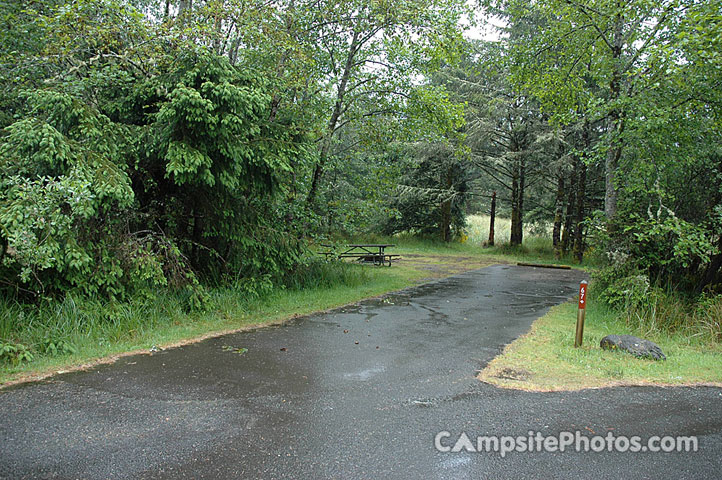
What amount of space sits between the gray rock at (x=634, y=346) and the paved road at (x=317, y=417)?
1.25 meters

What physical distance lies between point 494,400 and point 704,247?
18.8 feet

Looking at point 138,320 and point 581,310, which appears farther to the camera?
point 138,320

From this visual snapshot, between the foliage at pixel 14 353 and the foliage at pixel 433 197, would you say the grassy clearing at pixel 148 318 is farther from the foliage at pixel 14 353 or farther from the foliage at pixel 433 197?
the foliage at pixel 433 197

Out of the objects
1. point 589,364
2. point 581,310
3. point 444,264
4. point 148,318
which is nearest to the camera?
point 589,364

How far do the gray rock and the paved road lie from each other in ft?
4.10

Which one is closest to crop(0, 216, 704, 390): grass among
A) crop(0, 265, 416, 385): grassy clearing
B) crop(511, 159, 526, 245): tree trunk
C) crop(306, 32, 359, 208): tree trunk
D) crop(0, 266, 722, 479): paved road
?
crop(0, 265, 416, 385): grassy clearing

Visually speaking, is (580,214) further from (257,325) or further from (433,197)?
(257,325)

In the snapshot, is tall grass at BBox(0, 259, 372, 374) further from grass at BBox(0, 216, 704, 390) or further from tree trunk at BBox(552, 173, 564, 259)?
tree trunk at BBox(552, 173, 564, 259)

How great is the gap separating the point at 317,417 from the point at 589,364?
147 inches

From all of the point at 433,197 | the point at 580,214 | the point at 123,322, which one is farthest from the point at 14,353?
the point at 433,197

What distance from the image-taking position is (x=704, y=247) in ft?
26.9

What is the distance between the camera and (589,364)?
618cm

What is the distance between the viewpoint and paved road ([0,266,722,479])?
3.46 m

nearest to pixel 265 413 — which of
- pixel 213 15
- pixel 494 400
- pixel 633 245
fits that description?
pixel 494 400
